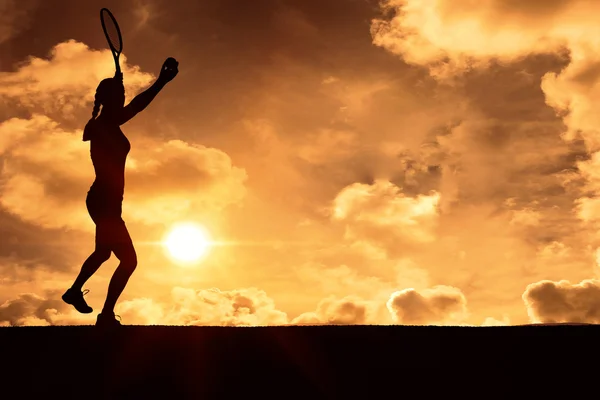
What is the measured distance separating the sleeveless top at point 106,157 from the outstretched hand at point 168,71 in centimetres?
90

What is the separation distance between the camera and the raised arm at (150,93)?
8.73m

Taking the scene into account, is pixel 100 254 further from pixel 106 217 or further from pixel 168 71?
pixel 168 71

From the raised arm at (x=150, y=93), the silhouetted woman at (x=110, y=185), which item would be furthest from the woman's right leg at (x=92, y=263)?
the raised arm at (x=150, y=93)

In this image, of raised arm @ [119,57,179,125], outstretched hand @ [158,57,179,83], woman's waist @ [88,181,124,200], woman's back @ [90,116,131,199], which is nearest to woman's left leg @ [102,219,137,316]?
woman's waist @ [88,181,124,200]

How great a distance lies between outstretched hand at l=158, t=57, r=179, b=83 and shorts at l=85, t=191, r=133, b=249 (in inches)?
65.9

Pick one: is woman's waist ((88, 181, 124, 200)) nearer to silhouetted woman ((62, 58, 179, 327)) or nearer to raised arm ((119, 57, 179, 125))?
silhouetted woman ((62, 58, 179, 327))

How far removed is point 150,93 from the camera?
880cm

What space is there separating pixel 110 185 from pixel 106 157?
1.18 feet
